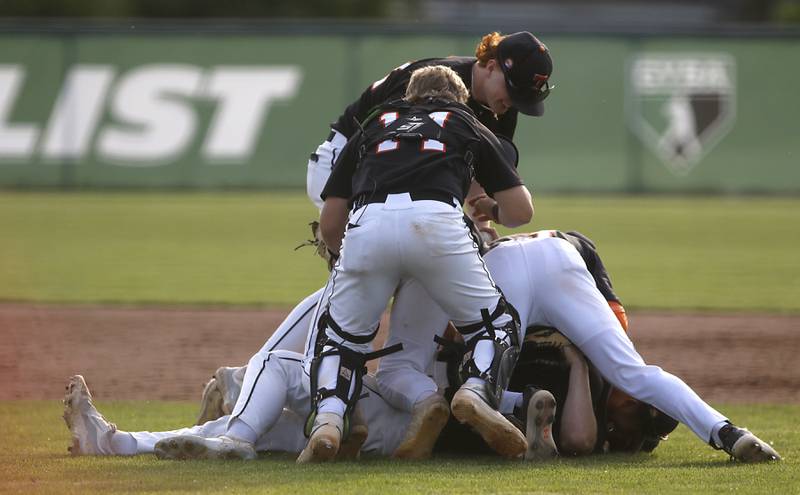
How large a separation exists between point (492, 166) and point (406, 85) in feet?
3.79

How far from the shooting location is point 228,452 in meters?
4.93

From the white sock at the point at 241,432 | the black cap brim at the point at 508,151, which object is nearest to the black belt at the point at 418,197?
the black cap brim at the point at 508,151

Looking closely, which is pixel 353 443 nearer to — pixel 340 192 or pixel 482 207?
pixel 340 192

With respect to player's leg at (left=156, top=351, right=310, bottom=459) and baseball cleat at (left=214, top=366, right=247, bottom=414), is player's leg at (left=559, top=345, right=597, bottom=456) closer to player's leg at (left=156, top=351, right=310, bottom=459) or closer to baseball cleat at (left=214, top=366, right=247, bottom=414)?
player's leg at (left=156, top=351, right=310, bottom=459)

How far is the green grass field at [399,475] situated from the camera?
4.43 m

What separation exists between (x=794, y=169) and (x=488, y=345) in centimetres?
1746

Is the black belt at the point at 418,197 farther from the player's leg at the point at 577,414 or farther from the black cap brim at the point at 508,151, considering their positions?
the player's leg at the point at 577,414

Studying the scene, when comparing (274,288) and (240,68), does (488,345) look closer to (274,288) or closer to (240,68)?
(274,288)

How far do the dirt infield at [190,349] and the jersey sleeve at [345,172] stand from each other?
7.79ft

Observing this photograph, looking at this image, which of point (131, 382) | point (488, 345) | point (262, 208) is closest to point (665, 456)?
point (488, 345)

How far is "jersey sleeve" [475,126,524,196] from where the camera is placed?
5168 mm

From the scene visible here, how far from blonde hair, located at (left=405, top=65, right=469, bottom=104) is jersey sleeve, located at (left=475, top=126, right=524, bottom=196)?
22 cm

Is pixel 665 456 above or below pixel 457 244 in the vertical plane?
below

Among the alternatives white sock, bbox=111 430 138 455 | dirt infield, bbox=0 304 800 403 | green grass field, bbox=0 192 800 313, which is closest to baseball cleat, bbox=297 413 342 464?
white sock, bbox=111 430 138 455
